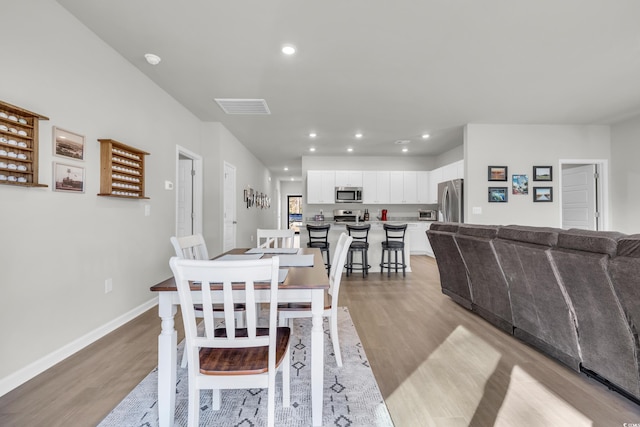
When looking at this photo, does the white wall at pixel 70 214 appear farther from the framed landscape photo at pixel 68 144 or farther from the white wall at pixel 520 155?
the white wall at pixel 520 155

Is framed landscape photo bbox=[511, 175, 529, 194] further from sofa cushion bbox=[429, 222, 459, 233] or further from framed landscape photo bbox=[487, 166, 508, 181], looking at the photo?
sofa cushion bbox=[429, 222, 459, 233]

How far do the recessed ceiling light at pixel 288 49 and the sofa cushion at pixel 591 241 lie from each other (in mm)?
2567

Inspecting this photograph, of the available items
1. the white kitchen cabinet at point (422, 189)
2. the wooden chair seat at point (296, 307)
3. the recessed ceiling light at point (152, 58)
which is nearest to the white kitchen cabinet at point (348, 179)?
the white kitchen cabinet at point (422, 189)

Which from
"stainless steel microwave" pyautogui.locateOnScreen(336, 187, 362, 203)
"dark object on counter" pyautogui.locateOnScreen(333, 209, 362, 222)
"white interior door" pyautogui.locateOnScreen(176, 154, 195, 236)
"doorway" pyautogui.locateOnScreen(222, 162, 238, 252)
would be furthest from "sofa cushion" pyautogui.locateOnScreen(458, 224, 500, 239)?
"dark object on counter" pyautogui.locateOnScreen(333, 209, 362, 222)

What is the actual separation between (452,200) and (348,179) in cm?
255

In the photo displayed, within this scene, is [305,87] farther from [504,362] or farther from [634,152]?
[634,152]

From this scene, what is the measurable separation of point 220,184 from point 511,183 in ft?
16.2

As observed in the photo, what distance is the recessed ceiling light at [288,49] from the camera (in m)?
2.74

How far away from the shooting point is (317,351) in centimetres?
151

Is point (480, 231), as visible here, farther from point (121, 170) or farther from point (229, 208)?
point (229, 208)

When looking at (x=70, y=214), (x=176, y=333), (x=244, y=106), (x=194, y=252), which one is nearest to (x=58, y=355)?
(x=70, y=214)

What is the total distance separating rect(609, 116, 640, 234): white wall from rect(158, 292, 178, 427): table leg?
21.8 feet

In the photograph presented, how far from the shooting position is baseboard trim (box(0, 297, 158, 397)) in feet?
6.09

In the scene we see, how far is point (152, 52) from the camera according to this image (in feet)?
9.41
